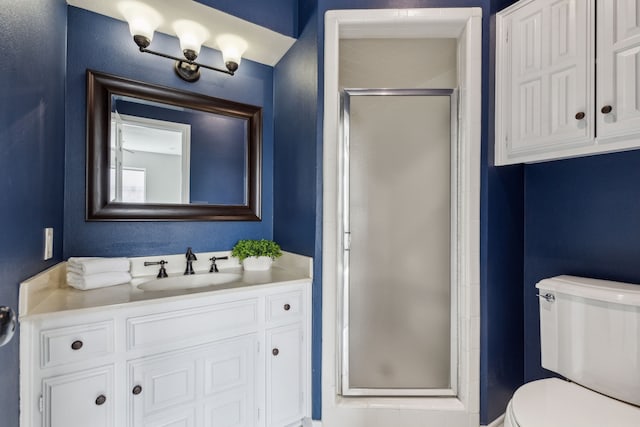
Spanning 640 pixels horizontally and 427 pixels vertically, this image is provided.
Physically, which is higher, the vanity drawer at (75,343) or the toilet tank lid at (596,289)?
the toilet tank lid at (596,289)

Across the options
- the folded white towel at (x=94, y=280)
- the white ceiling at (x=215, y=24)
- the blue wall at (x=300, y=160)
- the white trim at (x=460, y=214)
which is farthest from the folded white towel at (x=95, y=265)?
the white ceiling at (x=215, y=24)

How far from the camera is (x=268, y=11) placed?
1617 millimetres

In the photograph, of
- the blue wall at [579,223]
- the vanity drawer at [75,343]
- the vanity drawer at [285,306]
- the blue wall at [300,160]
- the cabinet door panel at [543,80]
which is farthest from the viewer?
the blue wall at [300,160]

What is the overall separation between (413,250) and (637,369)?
962 mm

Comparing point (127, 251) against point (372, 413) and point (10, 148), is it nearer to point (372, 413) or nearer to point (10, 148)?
point (10, 148)

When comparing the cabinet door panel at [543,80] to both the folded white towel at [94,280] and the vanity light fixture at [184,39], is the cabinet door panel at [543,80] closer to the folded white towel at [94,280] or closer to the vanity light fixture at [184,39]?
the vanity light fixture at [184,39]

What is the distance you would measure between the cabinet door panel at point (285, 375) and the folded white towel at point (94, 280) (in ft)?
2.54

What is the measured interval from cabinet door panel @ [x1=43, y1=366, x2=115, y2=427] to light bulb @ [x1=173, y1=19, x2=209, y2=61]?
1.53m

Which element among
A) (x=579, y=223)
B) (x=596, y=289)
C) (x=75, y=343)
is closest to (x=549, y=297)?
(x=596, y=289)

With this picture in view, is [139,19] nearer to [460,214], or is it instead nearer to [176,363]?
[176,363]

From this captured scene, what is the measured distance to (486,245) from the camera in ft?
4.83

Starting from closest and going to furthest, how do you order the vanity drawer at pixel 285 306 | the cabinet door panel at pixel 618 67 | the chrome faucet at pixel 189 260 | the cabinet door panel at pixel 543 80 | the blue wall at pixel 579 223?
1. the cabinet door panel at pixel 618 67
2. the cabinet door panel at pixel 543 80
3. the blue wall at pixel 579 223
4. the vanity drawer at pixel 285 306
5. the chrome faucet at pixel 189 260

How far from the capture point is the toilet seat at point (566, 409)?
99 centimetres

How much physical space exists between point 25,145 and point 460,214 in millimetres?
1860
